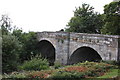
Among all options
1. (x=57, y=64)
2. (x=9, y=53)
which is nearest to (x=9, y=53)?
(x=9, y=53)

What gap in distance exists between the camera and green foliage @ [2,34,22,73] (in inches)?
540

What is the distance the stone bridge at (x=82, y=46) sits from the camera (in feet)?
39.6

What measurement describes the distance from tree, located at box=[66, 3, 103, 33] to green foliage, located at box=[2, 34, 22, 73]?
33.4ft

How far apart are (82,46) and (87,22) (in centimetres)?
799

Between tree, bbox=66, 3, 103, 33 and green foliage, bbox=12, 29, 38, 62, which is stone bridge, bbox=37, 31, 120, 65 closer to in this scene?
green foliage, bbox=12, 29, 38, 62

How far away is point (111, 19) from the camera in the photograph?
1214cm

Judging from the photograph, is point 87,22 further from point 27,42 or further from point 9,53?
point 9,53

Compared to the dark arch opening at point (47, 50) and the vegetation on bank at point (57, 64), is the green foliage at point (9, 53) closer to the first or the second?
the vegetation on bank at point (57, 64)

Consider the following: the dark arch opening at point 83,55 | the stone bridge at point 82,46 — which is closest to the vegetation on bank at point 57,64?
the stone bridge at point 82,46

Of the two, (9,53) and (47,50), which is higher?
(9,53)

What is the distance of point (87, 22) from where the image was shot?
22297mm

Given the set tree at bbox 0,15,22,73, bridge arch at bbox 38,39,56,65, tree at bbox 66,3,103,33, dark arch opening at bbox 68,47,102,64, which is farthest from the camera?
bridge arch at bbox 38,39,56,65

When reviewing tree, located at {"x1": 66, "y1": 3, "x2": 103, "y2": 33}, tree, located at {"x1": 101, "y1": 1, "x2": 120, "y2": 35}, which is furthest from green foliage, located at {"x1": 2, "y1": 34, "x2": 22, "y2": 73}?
tree, located at {"x1": 66, "y1": 3, "x2": 103, "y2": 33}

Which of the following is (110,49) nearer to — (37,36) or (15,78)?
(15,78)
